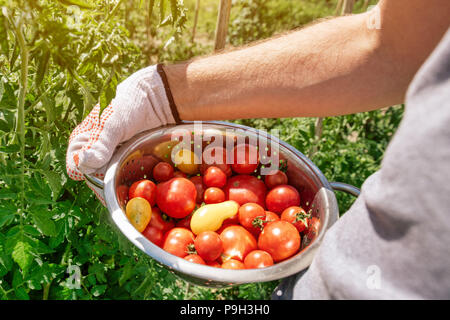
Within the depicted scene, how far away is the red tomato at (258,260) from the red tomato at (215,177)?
1.06 feet

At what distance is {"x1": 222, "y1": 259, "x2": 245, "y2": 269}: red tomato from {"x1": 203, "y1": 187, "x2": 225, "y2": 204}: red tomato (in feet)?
0.86

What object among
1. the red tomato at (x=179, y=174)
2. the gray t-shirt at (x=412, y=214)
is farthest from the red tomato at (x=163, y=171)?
the gray t-shirt at (x=412, y=214)

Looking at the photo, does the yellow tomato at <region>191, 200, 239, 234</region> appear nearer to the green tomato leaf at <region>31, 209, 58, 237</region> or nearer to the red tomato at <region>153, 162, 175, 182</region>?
the red tomato at <region>153, 162, 175, 182</region>

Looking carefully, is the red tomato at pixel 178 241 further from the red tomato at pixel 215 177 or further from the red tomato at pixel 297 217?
the red tomato at pixel 297 217

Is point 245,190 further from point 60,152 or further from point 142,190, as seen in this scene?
point 60,152

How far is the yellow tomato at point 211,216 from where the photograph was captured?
1276 millimetres

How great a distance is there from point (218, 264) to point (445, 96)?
0.92 metres

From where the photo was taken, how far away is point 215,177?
138 cm

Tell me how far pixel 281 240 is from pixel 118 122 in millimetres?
693

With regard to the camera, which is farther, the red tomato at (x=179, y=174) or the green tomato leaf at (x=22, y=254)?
the red tomato at (x=179, y=174)

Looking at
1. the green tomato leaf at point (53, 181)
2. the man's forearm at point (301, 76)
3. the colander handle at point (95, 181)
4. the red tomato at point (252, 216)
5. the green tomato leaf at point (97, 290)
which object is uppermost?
the man's forearm at point (301, 76)

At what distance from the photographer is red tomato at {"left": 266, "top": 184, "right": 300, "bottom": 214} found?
130cm

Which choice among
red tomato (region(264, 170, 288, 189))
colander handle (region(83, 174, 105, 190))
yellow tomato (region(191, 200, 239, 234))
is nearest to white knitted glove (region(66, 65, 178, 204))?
colander handle (region(83, 174, 105, 190))

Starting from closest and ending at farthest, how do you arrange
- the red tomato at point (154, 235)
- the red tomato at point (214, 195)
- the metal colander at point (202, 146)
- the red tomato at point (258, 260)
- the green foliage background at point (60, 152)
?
the green foliage background at point (60, 152), the metal colander at point (202, 146), the red tomato at point (258, 260), the red tomato at point (154, 235), the red tomato at point (214, 195)
